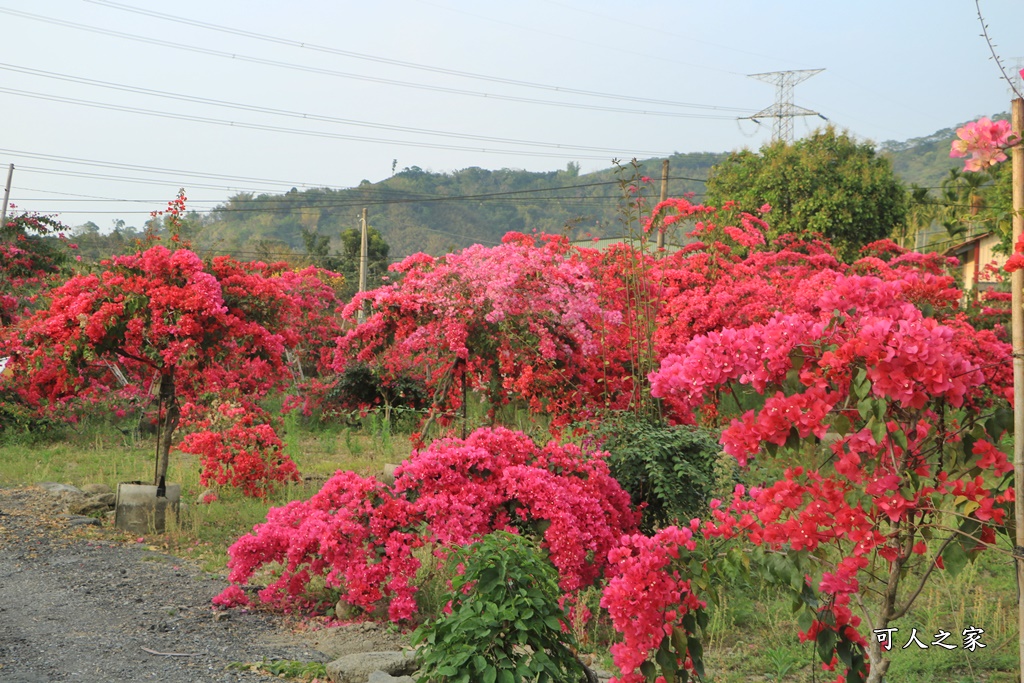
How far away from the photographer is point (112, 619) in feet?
15.4

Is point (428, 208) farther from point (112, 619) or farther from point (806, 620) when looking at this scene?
point (806, 620)

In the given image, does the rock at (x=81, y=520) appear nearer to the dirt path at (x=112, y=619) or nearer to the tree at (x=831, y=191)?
the dirt path at (x=112, y=619)

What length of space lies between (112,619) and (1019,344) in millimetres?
4394

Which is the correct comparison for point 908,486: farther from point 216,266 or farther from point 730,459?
point 216,266

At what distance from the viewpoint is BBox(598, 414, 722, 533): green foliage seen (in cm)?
530

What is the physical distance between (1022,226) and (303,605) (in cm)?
404

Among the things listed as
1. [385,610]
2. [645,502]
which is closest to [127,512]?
[385,610]

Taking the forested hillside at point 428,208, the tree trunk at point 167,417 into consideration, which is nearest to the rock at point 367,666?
the tree trunk at point 167,417

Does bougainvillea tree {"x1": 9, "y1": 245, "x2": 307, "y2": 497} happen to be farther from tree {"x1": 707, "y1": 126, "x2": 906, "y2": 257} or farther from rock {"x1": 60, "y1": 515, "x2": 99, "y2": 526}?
tree {"x1": 707, "y1": 126, "x2": 906, "y2": 257}

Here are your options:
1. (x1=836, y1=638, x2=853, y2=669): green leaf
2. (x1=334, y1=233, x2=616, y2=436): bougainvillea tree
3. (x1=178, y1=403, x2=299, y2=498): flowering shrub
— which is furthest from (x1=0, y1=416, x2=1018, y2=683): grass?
(x1=334, y1=233, x2=616, y2=436): bougainvillea tree

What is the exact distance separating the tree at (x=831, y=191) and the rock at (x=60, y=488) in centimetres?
1486

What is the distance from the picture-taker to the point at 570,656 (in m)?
3.08

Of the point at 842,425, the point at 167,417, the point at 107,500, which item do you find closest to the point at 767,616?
the point at 842,425

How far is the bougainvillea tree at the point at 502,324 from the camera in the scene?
24.3 ft
